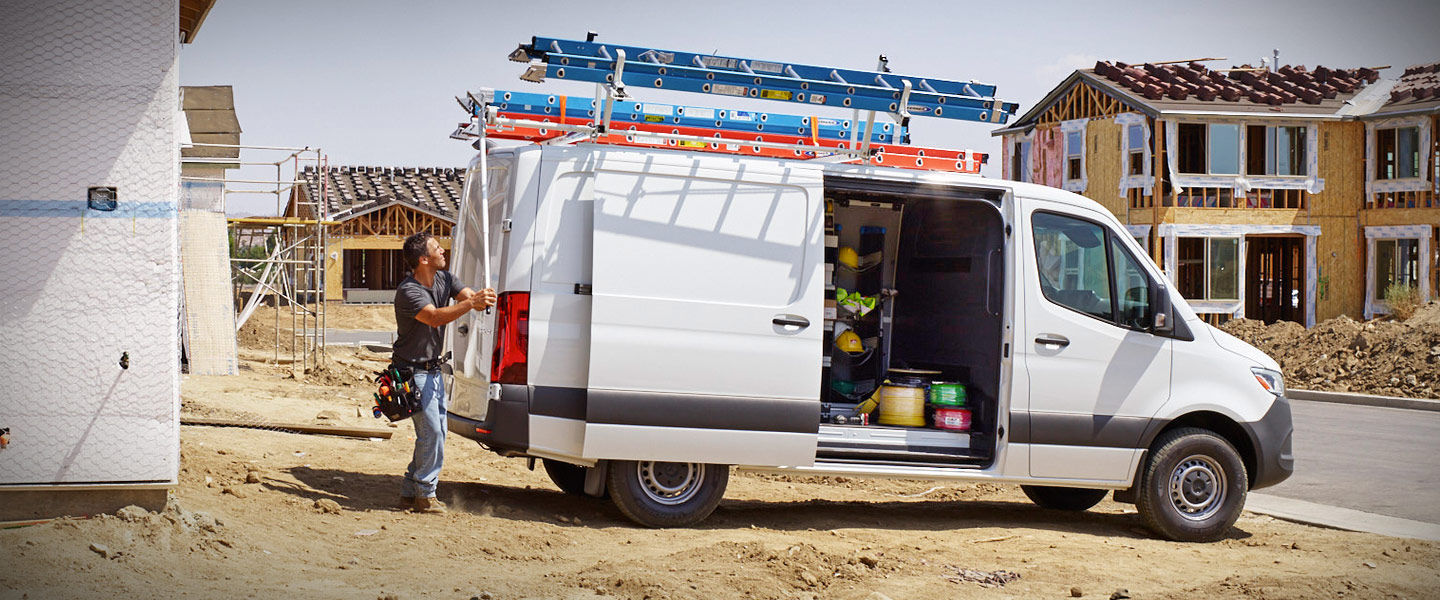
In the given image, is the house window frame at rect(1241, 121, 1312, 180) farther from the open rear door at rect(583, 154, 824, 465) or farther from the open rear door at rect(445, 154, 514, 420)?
the open rear door at rect(445, 154, 514, 420)

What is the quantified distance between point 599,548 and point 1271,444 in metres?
4.75

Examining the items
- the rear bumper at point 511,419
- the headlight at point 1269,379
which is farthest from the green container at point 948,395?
the rear bumper at point 511,419

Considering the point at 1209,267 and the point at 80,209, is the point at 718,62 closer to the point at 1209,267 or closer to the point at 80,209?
the point at 80,209

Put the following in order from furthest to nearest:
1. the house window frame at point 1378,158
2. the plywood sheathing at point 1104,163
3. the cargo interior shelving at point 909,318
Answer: the plywood sheathing at point 1104,163 → the house window frame at point 1378,158 → the cargo interior shelving at point 909,318

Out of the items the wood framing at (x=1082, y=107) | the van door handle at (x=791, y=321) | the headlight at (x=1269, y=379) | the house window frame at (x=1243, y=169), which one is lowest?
the headlight at (x=1269, y=379)

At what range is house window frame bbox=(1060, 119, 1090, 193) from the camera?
1367 inches

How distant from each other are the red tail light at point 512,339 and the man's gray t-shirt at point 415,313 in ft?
1.81

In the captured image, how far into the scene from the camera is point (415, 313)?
7609 mm

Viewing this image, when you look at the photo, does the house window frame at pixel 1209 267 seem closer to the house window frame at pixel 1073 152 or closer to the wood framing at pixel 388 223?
the house window frame at pixel 1073 152

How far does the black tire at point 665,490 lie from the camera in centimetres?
762

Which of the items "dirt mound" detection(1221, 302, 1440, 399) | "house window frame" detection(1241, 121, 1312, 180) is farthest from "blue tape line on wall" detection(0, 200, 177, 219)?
"house window frame" detection(1241, 121, 1312, 180)

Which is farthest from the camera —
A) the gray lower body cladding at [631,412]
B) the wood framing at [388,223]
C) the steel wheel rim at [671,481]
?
the wood framing at [388,223]

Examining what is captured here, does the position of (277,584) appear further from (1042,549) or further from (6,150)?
(1042,549)

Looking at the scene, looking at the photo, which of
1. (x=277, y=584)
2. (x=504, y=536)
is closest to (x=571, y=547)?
(x=504, y=536)
